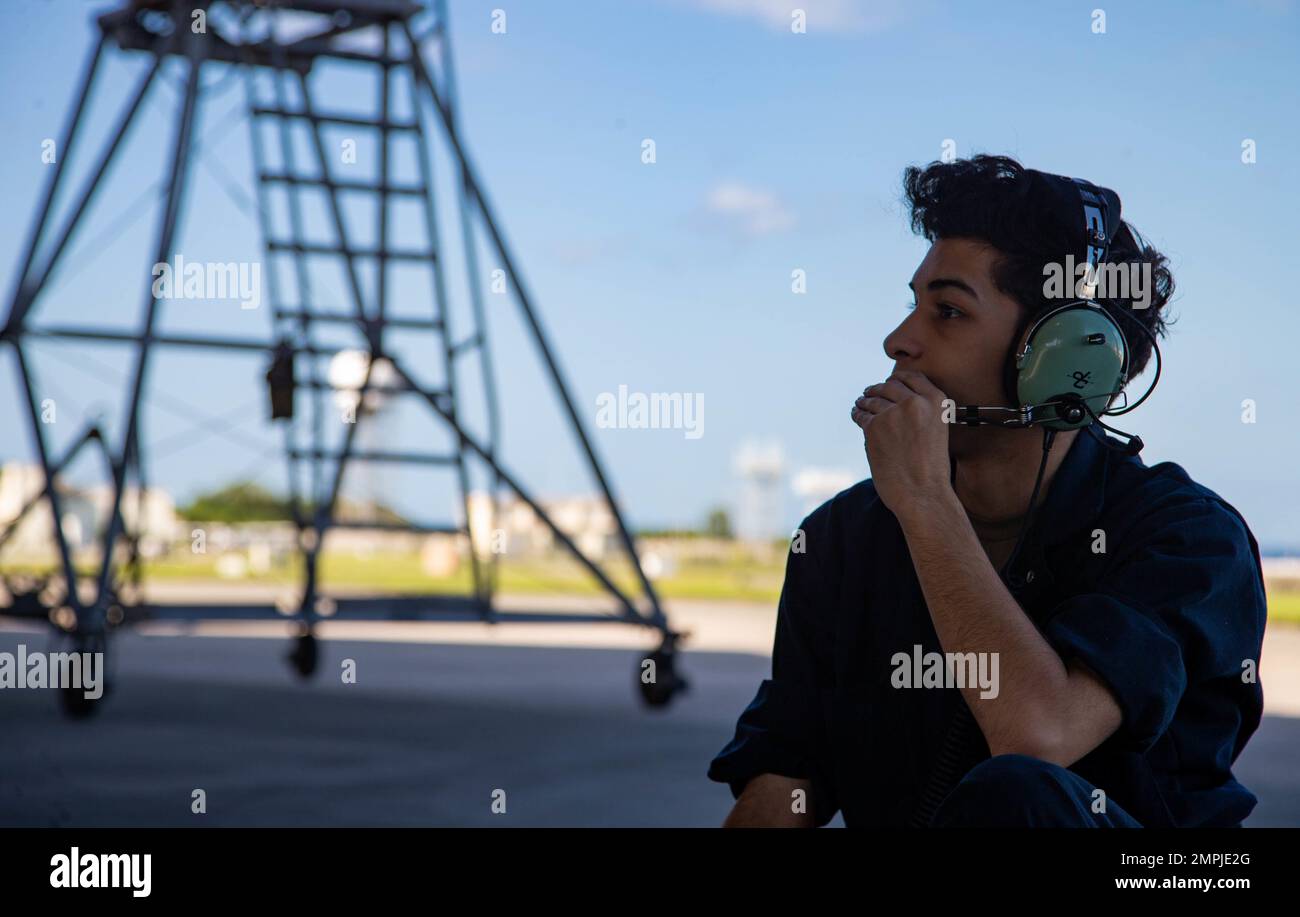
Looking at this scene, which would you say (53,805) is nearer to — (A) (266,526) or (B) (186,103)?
(B) (186,103)

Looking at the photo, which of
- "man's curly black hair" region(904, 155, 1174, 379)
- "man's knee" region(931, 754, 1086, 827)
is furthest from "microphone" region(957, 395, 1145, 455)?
"man's knee" region(931, 754, 1086, 827)

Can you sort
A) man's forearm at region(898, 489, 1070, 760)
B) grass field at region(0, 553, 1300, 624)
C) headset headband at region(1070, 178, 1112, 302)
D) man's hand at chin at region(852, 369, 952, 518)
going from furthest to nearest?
grass field at region(0, 553, 1300, 624) → headset headband at region(1070, 178, 1112, 302) → man's hand at chin at region(852, 369, 952, 518) → man's forearm at region(898, 489, 1070, 760)

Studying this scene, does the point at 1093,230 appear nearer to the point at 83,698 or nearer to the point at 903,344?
the point at 903,344

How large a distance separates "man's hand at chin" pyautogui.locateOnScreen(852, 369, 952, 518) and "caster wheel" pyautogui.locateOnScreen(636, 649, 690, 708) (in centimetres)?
553

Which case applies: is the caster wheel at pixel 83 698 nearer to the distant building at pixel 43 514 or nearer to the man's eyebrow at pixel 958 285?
the distant building at pixel 43 514

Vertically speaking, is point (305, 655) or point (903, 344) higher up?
point (903, 344)

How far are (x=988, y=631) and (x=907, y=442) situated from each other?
0.94 ft

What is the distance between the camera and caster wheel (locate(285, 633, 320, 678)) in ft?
28.0

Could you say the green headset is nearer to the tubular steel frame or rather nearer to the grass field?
the tubular steel frame

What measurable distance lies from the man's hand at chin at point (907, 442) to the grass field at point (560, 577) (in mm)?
18672

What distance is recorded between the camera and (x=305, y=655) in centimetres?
855

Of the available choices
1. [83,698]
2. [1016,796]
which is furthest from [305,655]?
[1016,796]

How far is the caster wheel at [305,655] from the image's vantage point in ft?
28.0

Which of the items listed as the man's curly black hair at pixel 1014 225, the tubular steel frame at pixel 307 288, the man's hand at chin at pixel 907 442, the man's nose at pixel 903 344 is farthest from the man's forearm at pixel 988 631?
the tubular steel frame at pixel 307 288
